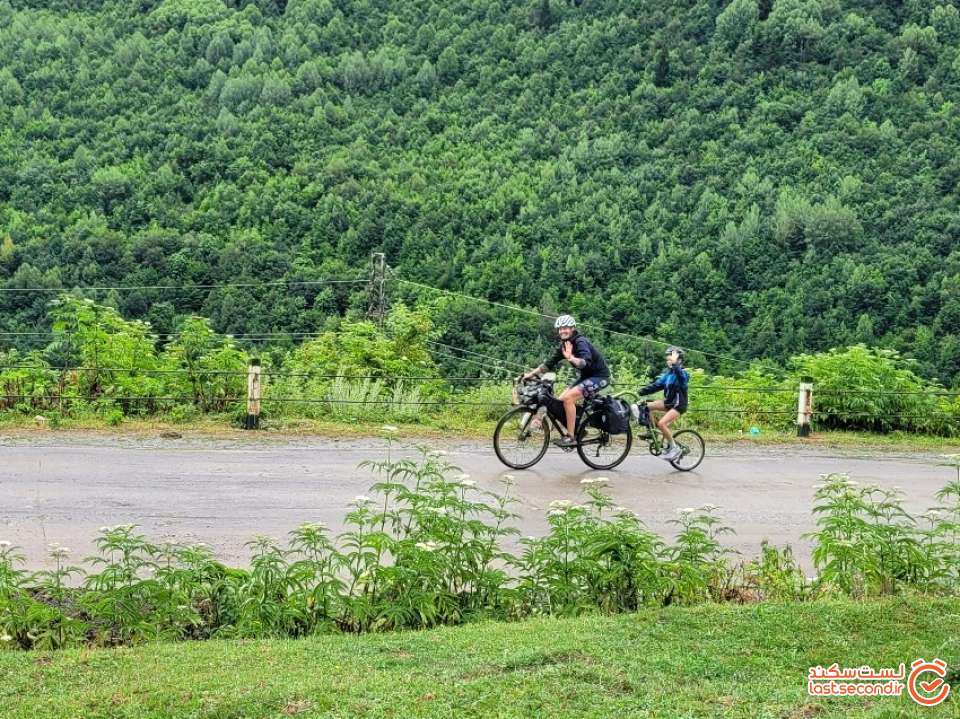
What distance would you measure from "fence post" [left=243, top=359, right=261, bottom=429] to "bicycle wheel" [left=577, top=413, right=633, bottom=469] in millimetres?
5023

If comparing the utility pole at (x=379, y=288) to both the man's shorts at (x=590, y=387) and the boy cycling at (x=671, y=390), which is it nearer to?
Result: the boy cycling at (x=671, y=390)

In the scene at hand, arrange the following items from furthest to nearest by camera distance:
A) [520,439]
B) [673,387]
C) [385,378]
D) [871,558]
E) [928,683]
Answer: [385,378], [673,387], [520,439], [871,558], [928,683]

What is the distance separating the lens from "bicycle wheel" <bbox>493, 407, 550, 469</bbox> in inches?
565

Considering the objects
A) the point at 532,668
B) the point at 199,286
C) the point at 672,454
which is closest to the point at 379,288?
the point at 672,454

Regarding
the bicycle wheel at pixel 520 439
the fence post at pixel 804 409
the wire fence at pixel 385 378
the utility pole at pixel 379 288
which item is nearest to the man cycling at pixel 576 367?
the bicycle wheel at pixel 520 439

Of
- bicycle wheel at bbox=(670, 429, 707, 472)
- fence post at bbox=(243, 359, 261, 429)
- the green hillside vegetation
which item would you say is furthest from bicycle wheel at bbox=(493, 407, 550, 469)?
fence post at bbox=(243, 359, 261, 429)

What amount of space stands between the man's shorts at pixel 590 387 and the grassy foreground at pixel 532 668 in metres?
7.43

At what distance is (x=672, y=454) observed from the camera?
14812 mm

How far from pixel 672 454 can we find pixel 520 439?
202 centimetres

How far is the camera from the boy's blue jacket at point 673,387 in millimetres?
15102

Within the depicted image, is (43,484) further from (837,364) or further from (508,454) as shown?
(837,364)

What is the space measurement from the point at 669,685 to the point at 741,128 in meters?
99.8

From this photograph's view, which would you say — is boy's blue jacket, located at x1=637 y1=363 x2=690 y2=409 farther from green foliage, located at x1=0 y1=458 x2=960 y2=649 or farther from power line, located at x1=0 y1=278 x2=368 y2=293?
power line, located at x1=0 y1=278 x2=368 y2=293

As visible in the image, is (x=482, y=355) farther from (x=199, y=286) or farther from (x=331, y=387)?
(x=331, y=387)
